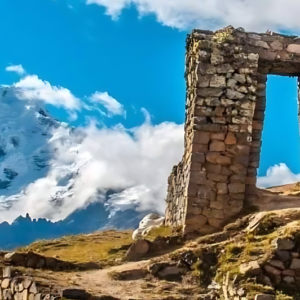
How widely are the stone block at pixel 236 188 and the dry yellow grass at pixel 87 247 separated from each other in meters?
2.72

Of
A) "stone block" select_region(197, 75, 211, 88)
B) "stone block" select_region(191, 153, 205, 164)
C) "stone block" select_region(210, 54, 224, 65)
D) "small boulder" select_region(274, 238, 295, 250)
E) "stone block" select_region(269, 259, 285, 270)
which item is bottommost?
"stone block" select_region(269, 259, 285, 270)

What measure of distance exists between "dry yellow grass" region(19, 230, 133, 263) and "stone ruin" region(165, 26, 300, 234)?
67.3 inches

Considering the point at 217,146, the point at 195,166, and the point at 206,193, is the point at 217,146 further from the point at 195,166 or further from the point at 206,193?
the point at 206,193

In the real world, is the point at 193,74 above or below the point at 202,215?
above

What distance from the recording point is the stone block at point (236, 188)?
9.73 meters

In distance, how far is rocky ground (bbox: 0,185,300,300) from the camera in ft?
21.1

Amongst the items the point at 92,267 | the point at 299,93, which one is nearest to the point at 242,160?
the point at 299,93

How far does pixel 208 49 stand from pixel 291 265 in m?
5.57

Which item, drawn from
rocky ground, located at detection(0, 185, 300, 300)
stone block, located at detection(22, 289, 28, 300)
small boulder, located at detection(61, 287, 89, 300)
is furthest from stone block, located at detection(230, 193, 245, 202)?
stone block, located at detection(22, 289, 28, 300)

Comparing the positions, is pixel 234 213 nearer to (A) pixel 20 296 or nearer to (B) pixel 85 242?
(B) pixel 85 242

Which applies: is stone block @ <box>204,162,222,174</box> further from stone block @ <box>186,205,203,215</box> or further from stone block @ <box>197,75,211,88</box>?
stone block @ <box>197,75,211,88</box>

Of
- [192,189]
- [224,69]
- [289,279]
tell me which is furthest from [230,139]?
[289,279]

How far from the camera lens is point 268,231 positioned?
7.90 m

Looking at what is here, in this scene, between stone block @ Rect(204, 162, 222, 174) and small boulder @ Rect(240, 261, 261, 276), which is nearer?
small boulder @ Rect(240, 261, 261, 276)
